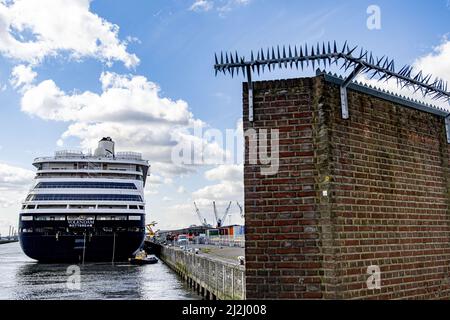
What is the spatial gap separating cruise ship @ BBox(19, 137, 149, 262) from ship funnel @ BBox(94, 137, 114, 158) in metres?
6.98

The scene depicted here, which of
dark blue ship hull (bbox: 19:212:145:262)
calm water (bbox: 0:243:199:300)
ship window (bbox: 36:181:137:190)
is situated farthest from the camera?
ship window (bbox: 36:181:137:190)

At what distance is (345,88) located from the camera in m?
4.58

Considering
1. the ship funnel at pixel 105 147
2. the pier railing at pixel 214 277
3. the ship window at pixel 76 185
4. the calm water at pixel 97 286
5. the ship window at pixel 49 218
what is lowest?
the calm water at pixel 97 286

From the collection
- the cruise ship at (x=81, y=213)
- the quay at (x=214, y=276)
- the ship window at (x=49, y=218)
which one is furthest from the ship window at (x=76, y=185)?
the quay at (x=214, y=276)

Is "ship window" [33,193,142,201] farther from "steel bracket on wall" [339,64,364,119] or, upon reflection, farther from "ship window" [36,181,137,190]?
"steel bracket on wall" [339,64,364,119]

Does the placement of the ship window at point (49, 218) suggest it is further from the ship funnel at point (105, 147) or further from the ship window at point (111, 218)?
the ship funnel at point (105, 147)

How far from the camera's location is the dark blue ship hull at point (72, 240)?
1674 inches

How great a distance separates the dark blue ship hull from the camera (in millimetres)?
42531

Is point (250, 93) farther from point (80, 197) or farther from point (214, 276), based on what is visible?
point (80, 197)

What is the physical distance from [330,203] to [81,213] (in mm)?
42925

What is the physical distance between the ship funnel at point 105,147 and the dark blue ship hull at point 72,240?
14.1 m

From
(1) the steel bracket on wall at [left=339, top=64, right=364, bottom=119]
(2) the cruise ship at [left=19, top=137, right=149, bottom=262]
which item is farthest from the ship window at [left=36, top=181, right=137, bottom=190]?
(1) the steel bracket on wall at [left=339, top=64, right=364, bottom=119]

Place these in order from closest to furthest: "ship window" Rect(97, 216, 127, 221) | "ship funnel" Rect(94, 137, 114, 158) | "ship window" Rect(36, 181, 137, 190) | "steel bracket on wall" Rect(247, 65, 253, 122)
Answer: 1. "steel bracket on wall" Rect(247, 65, 253, 122)
2. "ship window" Rect(97, 216, 127, 221)
3. "ship window" Rect(36, 181, 137, 190)
4. "ship funnel" Rect(94, 137, 114, 158)
